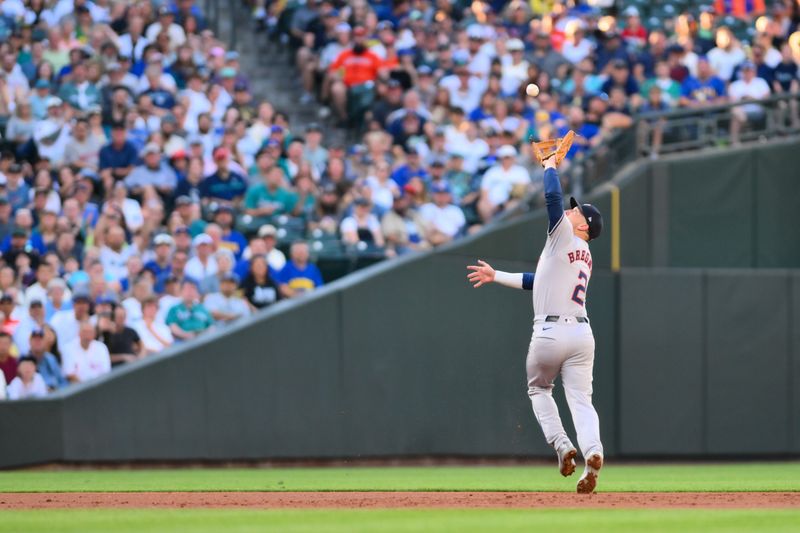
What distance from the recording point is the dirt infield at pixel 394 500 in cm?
818

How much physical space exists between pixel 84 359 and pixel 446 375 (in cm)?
341

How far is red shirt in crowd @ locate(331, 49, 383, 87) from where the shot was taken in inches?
702

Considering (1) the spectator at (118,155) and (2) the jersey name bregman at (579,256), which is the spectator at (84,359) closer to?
(1) the spectator at (118,155)

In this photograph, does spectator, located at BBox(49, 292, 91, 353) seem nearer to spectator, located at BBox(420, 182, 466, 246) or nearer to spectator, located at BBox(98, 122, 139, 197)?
spectator, located at BBox(98, 122, 139, 197)

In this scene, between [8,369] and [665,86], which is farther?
[665,86]

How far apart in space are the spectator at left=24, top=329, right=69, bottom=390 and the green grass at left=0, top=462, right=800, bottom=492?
Result: 0.92 meters

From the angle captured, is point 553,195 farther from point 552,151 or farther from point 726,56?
point 726,56

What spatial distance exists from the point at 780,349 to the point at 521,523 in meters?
8.42

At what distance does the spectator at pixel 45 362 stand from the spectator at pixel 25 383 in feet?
0.59

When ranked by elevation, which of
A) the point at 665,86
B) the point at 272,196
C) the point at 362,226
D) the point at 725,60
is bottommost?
the point at 362,226

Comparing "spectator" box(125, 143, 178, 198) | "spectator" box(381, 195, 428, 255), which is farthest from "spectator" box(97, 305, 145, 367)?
"spectator" box(381, 195, 428, 255)

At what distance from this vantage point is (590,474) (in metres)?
8.66

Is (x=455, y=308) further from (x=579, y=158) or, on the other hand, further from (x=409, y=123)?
(x=409, y=123)

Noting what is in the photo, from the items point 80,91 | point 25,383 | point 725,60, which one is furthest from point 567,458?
point 725,60
